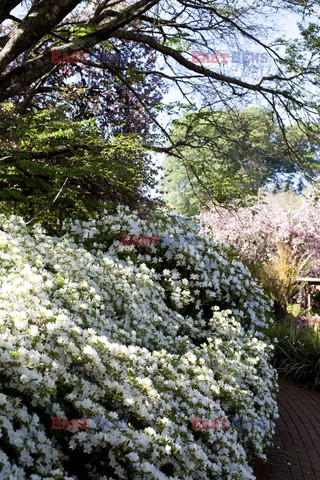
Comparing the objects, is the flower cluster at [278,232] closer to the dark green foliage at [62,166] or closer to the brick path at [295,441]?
the dark green foliage at [62,166]

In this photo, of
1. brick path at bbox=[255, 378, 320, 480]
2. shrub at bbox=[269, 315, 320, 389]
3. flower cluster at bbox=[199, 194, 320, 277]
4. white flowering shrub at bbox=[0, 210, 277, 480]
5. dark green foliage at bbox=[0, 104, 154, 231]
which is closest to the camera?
white flowering shrub at bbox=[0, 210, 277, 480]

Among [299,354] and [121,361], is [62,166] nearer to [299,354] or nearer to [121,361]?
[299,354]

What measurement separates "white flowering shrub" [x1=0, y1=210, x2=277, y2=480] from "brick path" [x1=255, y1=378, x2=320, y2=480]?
0.36 metres

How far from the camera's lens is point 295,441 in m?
5.09

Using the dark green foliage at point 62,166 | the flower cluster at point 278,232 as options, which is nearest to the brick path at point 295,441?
the dark green foliage at point 62,166

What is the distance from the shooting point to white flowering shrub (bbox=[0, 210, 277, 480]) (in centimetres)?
226

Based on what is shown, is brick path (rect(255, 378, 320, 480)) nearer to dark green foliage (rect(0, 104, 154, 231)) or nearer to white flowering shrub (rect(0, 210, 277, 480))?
white flowering shrub (rect(0, 210, 277, 480))

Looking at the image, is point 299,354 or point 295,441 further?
point 299,354

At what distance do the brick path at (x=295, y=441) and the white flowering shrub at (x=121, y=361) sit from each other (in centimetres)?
36

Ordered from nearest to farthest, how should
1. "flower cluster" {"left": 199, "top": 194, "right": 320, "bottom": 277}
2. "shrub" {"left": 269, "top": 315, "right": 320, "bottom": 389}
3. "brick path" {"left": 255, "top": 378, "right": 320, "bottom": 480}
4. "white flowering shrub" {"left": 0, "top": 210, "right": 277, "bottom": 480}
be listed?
"white flowering shrub" {"left": 0, "top": 210, "right": 277, "bottom": 480}, "brick path" {"left": 255, "top": 378, "right": 320, "bottom": 480}, "shrub" {"left": 269, "top": 315, "right": 320, "bottom": 389}, "flower cluster" {"left": 199, "top": 194, "right": 320, "bottom": 277}

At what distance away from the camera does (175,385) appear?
3203mm

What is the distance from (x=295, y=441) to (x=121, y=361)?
9.73 feet

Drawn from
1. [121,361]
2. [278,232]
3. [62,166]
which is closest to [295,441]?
[121,361]

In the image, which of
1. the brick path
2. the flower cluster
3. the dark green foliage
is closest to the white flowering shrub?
the brick path
